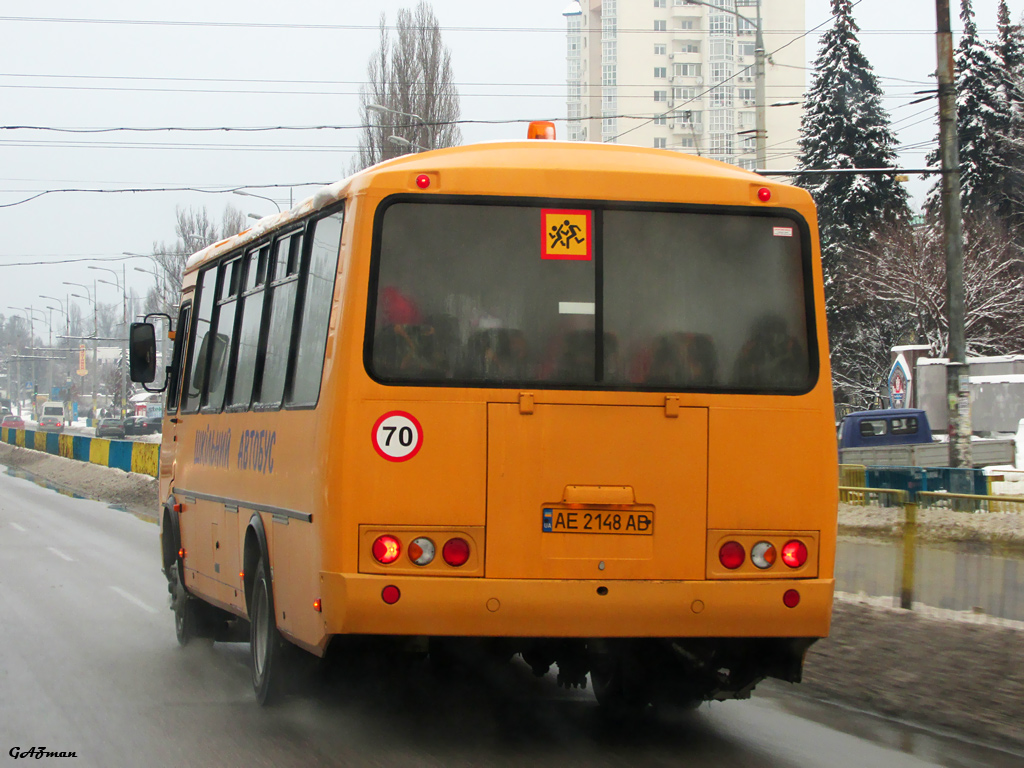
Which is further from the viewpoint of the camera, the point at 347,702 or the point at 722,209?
the point at 347,702

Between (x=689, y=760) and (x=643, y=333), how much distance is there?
208 cm

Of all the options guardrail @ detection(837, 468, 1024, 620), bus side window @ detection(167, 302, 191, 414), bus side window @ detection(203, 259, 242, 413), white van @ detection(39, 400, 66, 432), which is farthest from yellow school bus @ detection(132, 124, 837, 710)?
white van @ detection(39, 400, 66, 432)

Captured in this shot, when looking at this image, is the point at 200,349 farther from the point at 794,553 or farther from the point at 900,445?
the point at 900,445

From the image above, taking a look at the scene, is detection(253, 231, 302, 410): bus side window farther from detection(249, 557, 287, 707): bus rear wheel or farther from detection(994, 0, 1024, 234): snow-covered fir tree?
→ detection(994, 0, 1024, 234): snow-covered fir tree

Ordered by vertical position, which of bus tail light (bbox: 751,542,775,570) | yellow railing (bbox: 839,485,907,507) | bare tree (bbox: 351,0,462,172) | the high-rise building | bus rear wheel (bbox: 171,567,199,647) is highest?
the high-rise building

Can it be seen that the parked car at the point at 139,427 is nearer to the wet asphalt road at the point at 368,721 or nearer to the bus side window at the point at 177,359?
the bus side window at the point at 177,359

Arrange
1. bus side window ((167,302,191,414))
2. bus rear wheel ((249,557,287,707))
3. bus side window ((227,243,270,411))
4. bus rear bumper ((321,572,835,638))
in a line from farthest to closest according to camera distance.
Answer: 1. bus side window ((167,302,191,414))
2. bus side window ((227,243,270,411))
3. bus rear wheel ((249,557,287,707))
4. bus rear bumper ((321,572,835,638))

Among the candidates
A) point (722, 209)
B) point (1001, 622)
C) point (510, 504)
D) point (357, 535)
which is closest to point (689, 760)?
point (510, 504)

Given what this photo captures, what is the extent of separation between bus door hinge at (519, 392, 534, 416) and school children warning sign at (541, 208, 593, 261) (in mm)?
706

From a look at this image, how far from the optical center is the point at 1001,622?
9273 mm

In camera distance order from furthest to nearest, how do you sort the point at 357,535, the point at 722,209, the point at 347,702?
the point at 347,702 → the point at 722,209 → the point at 357,535

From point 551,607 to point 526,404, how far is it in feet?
3.11

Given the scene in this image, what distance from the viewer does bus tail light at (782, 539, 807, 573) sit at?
636 centimetres

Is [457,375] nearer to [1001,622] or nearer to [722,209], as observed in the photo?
[722,209]
